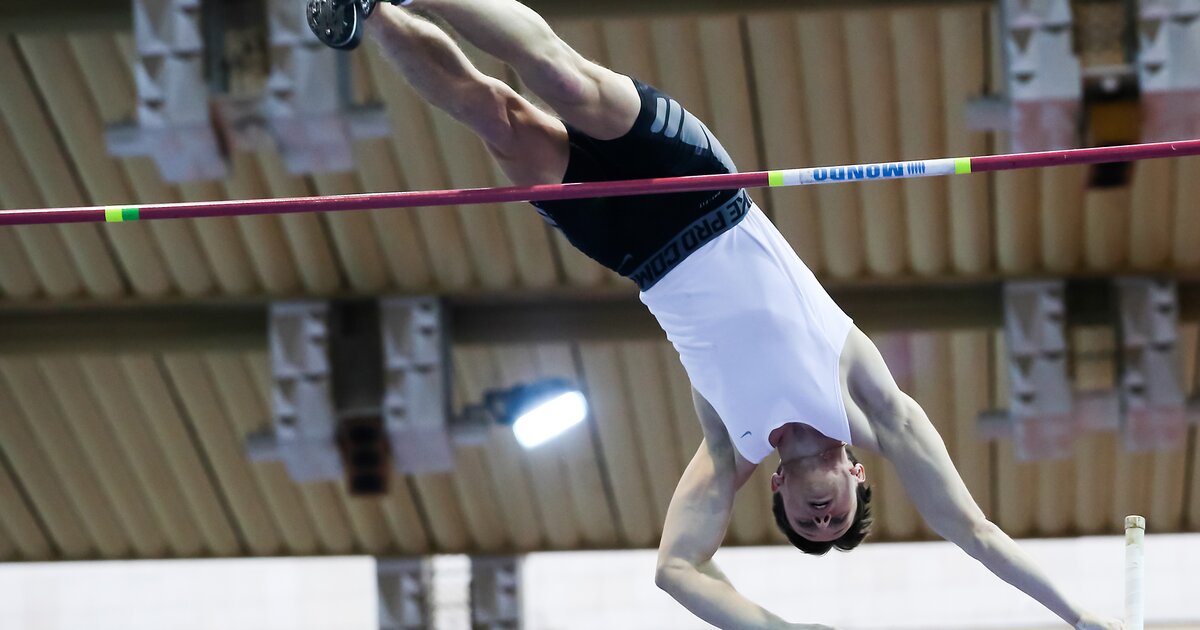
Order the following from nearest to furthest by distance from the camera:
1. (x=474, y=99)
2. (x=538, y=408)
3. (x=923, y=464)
Answer: (x=474, y=99) < (x=923, y=464) < (x=538, y=408)

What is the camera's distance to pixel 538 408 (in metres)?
6.34

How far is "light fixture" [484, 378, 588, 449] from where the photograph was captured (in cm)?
633

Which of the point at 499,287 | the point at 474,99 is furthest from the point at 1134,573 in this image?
the point at 499,287

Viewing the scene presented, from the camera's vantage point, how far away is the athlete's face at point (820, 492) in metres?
3.35

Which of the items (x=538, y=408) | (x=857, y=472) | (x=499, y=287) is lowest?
(x=538, y=408)

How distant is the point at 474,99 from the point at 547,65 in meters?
0.24

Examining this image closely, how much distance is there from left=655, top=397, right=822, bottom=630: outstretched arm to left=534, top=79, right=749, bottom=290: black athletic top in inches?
17.6

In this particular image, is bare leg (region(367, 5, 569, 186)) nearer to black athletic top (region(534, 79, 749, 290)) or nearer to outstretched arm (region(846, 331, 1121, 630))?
black athletic top (region(534, 79, 749, 290))

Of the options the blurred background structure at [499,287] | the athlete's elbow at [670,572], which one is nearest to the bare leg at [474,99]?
the athlete's elbow at [670,572]

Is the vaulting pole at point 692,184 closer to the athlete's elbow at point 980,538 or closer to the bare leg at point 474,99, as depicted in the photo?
the bare leg at point 474,99

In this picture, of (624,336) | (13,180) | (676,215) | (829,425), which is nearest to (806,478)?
(829,425)

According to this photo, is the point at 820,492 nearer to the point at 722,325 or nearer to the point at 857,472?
the point at 857,472

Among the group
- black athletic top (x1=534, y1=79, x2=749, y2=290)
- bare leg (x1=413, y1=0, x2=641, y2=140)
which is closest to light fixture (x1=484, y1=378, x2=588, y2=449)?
black athletic top (x1=534, y1=79, x2=749, y2=290)

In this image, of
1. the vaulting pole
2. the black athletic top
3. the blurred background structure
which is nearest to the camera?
the vaulting pole
